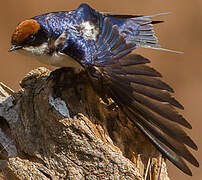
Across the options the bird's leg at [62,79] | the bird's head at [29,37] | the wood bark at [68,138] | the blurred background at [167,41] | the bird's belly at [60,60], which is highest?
the blurred background at [167,41]

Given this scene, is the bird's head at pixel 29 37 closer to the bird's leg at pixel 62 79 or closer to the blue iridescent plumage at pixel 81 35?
the blue iridescent plumage at pixel 81 35

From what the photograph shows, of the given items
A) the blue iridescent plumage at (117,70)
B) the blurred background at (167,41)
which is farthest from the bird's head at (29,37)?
the blurred background at (167,41)

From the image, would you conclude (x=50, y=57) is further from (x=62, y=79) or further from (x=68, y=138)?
(x=68, y=138)

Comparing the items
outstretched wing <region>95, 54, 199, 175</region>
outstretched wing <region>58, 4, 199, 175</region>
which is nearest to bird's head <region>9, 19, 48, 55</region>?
outstretched wing <region>58, 4, 199, 175</region>

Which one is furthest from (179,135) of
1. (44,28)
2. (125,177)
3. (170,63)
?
(170,63)

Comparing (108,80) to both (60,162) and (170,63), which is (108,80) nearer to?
(60,162)

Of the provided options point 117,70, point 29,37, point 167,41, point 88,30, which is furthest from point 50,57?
point 167,41
